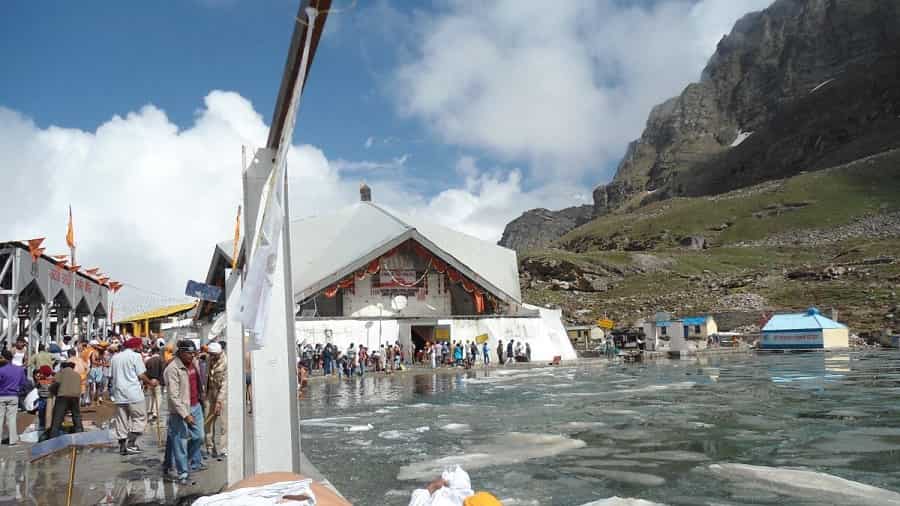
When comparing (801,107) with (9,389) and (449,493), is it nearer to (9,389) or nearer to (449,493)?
(9,389)

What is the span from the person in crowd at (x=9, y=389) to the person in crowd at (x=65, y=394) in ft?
2.16

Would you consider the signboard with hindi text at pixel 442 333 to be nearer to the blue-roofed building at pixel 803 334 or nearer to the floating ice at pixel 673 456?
the blue-roofed building at pixel 803 334

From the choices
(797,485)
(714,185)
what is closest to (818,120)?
(714,185)

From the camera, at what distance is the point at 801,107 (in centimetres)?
15275

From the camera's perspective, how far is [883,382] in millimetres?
16031

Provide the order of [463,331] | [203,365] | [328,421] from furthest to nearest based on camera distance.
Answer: [463,331]
[328,421]
[203,365]

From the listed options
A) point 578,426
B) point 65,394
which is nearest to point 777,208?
point 578,426

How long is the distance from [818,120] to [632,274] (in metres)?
92.4

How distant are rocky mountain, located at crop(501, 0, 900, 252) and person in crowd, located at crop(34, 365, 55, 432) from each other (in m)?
138

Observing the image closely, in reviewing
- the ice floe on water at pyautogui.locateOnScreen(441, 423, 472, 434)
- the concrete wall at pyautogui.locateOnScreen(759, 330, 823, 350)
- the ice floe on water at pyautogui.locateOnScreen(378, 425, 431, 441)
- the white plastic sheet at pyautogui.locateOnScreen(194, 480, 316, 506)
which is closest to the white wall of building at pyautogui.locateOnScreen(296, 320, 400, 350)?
the ice floe on water at pyautogui.locateOnScreen(441, 423, 472, 434)

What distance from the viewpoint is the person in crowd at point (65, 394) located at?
29.9 feet

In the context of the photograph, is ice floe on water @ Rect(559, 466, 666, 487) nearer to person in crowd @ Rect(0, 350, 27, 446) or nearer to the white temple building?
person in crowd @ Rect(0, 350, 27, 446)

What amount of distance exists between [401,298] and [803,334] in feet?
63.6

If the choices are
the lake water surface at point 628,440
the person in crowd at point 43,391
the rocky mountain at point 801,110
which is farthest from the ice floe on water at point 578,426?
the rocky mountain at point 801,110
